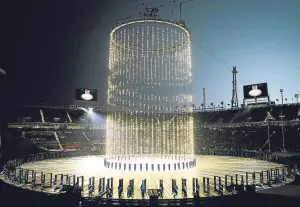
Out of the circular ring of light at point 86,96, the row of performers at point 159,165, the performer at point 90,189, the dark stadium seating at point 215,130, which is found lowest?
the row of performers at point 159,165

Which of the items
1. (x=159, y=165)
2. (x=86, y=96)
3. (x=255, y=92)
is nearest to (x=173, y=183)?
(x=159, y=165)

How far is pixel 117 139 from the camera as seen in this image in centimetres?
2416

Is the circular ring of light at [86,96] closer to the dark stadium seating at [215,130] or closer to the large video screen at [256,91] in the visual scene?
the dark stadium seating at [215,130]

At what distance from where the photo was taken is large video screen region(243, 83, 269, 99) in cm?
4762

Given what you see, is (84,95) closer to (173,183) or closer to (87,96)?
(87,96)

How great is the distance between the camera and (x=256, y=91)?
4803 cm

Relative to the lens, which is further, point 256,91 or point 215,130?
point 215,130

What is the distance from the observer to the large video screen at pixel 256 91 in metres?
47.6

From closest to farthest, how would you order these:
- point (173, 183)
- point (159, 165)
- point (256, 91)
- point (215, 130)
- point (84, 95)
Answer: point (173, 183) < point (159, 165) < point (256, 91) < point (215, 130) < point (84, 95)

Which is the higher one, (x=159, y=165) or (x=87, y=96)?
(x=87, y=96)

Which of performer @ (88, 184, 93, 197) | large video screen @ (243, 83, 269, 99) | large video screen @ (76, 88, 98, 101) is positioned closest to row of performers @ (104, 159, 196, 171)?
performer @ (88, 184, 93, 197)

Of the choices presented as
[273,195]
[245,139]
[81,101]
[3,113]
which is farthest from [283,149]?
[3,113]

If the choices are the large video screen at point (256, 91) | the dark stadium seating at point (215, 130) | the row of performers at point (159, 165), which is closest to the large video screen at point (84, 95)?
the dark stadium seating at point (215, 130)

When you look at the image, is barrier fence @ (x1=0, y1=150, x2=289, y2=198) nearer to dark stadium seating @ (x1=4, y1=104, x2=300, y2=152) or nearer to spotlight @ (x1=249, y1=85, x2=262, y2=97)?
dark stadium seating @ (x1=4, y1=104, x2=300, y2=152)
